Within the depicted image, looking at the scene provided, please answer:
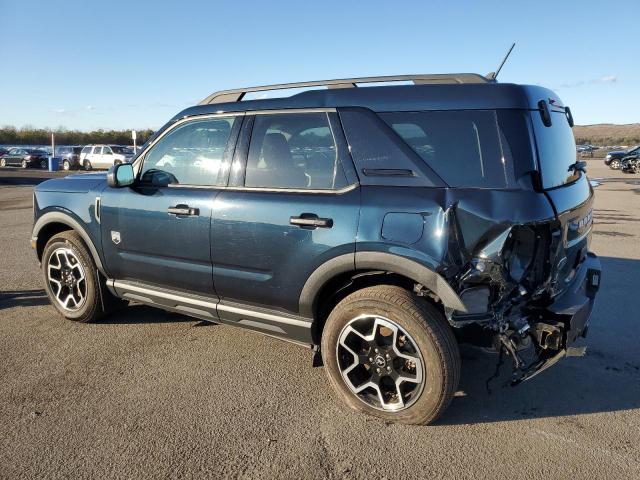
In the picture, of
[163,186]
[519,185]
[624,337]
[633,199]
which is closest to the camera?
[519,185]

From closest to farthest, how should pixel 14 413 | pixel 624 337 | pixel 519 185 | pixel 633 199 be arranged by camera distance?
pixel 519 185
pixel 14 413
pixel 624 337
pixel 633 199

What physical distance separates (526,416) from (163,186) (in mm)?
3048

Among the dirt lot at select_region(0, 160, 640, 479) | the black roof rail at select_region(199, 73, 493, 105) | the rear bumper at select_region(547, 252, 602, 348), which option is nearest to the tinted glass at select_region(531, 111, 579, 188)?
the black roof rail at select_region(199, 73, 493, 105)

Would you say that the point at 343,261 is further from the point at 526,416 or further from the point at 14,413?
the point at 14,413

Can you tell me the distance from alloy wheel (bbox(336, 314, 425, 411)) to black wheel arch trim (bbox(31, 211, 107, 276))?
2373 millimetres

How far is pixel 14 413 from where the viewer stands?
10.2 feet

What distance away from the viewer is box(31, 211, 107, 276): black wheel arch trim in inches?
Answer: 169

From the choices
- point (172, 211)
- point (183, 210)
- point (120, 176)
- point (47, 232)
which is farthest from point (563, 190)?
point (47, 232)

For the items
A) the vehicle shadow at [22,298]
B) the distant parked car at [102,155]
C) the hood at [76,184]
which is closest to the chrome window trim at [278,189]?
the hood at [76,184]

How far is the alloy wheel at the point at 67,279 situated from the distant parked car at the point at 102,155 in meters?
28.4

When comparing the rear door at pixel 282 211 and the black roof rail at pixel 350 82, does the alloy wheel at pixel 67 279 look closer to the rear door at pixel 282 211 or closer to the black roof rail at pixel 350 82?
the rear door at pixel 282 211

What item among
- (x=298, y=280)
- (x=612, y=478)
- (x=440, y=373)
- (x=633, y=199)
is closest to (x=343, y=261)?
(x=298, y=280)

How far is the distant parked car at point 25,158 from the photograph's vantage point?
3559cm

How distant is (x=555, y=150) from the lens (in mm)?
3082
